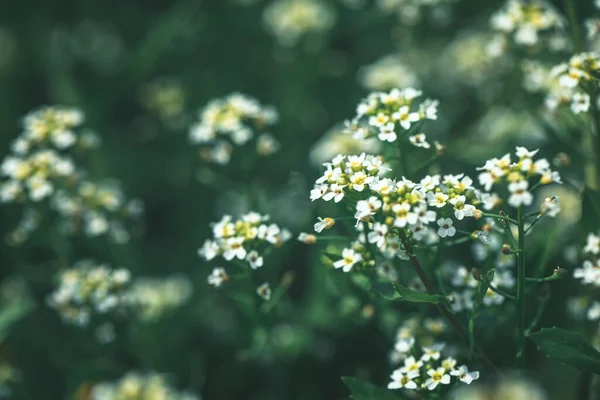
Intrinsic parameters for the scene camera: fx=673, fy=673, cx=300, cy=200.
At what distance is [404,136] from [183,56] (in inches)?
153

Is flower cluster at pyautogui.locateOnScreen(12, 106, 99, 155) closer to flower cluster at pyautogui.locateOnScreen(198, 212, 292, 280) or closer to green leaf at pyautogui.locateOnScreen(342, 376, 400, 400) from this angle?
flower cluster at pyautogui.locateOnScreen(198, 212, 292, 280)

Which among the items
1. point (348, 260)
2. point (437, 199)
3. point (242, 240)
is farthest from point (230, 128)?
point (437, 199)

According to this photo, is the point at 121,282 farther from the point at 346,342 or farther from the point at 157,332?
the point at 346,342

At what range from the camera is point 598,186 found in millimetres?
3795

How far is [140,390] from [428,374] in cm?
197

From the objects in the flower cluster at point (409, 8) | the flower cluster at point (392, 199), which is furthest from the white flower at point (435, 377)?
the flower cluster at point (409, 8)

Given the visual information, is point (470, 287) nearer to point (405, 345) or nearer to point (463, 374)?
point (405, 345)

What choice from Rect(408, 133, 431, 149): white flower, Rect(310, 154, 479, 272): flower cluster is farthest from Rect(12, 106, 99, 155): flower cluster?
Rect(408, 133, 431, 149): white flower

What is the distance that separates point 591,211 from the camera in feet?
10.9

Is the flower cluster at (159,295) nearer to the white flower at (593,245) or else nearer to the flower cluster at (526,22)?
the white flower at (593,245)

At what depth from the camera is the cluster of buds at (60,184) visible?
13.6ft

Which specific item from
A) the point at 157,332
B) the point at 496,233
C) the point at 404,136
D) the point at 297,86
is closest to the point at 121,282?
the point at 157,332

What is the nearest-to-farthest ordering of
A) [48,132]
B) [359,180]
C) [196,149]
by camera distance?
[359,180], [48,132], [196,149]

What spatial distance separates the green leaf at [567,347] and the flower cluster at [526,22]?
→ 2.03 meters
